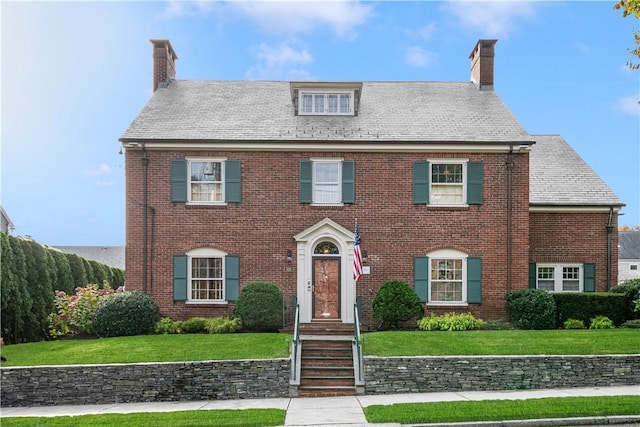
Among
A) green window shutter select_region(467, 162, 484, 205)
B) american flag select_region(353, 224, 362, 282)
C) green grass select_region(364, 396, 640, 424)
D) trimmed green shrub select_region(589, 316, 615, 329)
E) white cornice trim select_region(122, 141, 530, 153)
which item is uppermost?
white cornice trim select_region(122, 141, 530, 153)

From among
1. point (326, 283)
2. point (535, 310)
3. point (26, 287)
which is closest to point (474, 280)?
point (535, 310)

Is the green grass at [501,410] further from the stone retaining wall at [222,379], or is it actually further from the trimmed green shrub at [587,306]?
the trimmed green shrub at [587,306]

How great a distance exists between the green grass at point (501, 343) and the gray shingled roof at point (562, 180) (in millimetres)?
5498

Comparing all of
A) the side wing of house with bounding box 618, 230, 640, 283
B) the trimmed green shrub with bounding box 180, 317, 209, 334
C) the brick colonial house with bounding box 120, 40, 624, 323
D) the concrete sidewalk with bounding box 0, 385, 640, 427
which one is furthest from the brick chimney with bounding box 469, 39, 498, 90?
the side wing of house with bounding box 618, 230, 640, 283

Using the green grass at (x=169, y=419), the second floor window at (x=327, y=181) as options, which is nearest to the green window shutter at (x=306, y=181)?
the second floor window at (x=327, y=181)

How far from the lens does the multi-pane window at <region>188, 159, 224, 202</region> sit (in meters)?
17.7

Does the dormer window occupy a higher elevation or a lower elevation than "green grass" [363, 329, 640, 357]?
higher

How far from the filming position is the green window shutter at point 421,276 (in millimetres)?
17500

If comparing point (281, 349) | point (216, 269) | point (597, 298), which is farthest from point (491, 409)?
point (216, 269)

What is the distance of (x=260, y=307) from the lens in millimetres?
16219

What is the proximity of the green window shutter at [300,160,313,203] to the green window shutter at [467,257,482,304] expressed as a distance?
18.1 ft

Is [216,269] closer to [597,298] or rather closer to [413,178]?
[413,178]

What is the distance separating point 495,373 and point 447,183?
669cm

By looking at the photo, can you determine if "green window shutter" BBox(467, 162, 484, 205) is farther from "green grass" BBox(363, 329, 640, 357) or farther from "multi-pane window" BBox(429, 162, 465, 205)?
"green grass" BBox(363, 329, 640, 357)
